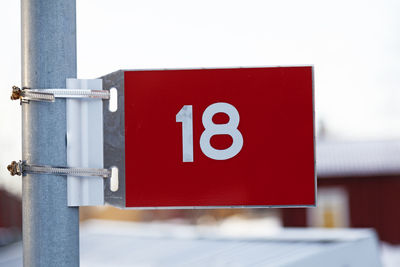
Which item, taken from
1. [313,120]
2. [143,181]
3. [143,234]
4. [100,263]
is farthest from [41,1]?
[143,234]

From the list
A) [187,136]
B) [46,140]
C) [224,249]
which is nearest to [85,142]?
[46,140]

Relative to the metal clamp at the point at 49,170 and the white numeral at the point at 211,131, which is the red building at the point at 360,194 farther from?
the metal clamp at the point at 49,170

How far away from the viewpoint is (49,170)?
1517mm

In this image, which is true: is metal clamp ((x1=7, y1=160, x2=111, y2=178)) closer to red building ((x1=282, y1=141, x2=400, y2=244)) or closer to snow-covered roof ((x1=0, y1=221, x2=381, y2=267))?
snow-covered roof ((x1=0, y1=221, x2=381, y2=267))

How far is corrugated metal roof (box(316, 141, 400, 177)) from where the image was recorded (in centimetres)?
1888

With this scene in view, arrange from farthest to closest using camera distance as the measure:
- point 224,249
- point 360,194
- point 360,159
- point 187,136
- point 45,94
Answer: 1. point 360,159
2. point 360,194
3. point 224,249
4. point 187,136
5. point 45,94

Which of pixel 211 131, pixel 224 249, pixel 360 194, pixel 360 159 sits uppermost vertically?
pixel 211 131

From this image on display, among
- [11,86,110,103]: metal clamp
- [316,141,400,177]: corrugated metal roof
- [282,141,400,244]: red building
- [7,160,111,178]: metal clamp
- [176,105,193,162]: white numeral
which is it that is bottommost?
[282,141,400,244]: red building

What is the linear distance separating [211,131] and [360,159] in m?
18.5

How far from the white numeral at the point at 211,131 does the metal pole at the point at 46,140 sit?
0.34 metres

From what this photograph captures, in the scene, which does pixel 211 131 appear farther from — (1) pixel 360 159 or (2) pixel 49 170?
(1) pixel 360 159

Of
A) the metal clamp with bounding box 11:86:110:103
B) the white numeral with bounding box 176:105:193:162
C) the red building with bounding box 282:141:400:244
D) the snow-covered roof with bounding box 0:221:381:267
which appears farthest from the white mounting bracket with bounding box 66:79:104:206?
the red building with bounding box 282:141:400:244

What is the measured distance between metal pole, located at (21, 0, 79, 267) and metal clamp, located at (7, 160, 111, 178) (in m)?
0.02

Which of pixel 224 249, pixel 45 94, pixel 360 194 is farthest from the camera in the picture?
pixel 360 194
